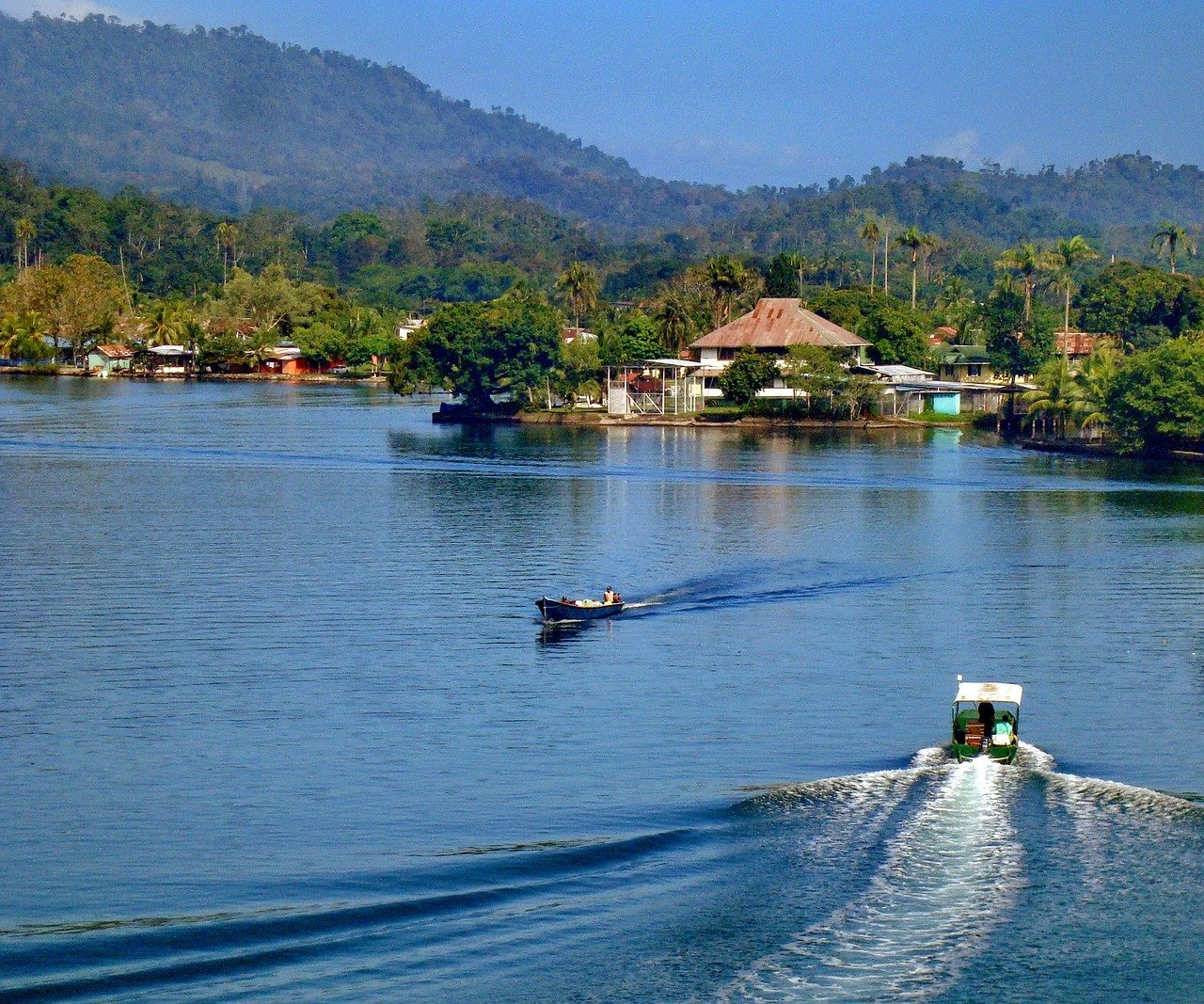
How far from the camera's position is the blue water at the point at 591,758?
1831cm

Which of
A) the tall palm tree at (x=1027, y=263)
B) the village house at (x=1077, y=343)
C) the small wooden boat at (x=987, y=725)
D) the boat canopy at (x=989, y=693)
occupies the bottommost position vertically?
the small wooden boat at (x=987, y=725)

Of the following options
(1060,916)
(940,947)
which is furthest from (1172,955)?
(940,947)

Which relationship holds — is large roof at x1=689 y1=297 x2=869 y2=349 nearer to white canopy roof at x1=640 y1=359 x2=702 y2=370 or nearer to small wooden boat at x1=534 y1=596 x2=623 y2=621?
white canopy roof at x1=640 y1=359 x2=702 y2=370

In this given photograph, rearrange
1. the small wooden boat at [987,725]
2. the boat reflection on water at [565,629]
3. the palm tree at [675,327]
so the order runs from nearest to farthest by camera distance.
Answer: the small wooden boat at [987,725]
the boat reflection on water at [565,629]
the palm tree at [675,327]

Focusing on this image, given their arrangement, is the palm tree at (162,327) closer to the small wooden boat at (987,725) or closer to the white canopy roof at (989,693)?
the white canopy roof at (989,693)

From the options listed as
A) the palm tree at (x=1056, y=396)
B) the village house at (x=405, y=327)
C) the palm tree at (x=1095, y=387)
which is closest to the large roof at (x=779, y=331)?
the palm tree at (x=1056, y=396)

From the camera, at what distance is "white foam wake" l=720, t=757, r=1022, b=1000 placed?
17.5 m

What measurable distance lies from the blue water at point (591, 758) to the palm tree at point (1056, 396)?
32145 millimetres

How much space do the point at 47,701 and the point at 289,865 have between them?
32.1 feet

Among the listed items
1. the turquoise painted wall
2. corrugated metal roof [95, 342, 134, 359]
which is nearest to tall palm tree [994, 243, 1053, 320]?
the turquoise painted wall

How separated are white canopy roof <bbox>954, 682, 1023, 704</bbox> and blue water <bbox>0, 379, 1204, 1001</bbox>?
1216 mm

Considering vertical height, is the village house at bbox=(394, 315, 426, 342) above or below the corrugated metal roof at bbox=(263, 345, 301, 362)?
above

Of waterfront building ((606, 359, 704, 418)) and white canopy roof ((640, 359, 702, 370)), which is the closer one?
waterfront building ((606, 359, 704, 418))

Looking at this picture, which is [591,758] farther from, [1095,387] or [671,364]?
[671,364]
